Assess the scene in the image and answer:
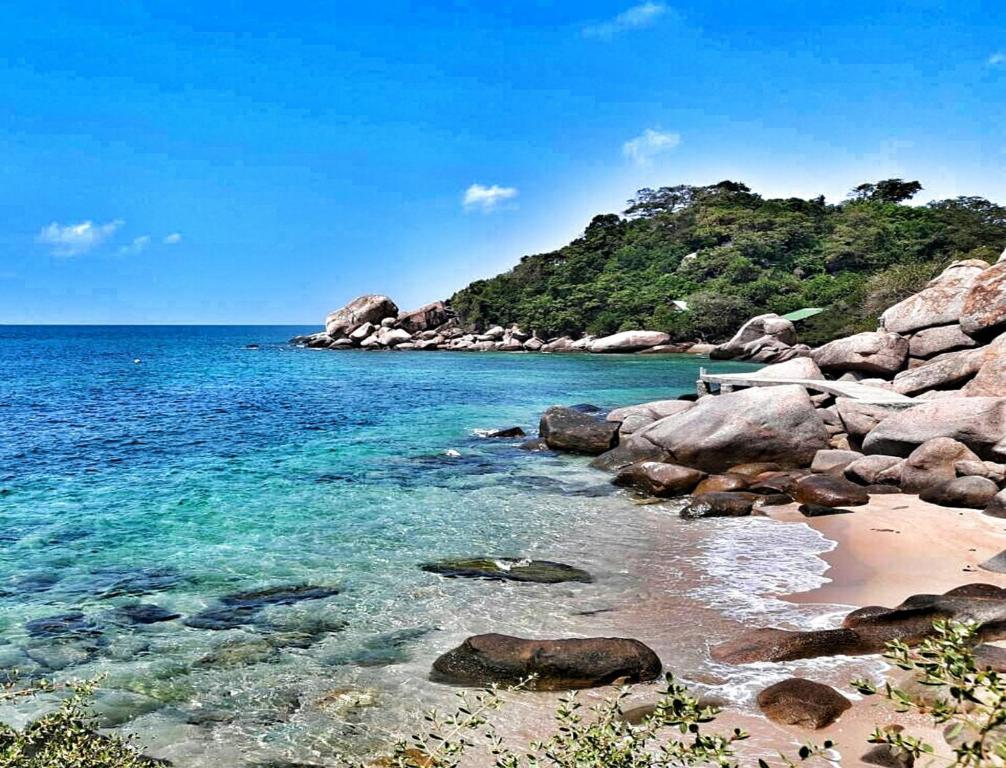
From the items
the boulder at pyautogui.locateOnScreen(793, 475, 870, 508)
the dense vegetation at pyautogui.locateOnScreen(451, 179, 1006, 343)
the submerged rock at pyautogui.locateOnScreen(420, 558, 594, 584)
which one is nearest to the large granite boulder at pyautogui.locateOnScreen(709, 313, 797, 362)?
the dense vegetation at pyautogui.locateOnScreen(451, 179, 1006, 343)

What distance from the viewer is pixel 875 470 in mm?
13008

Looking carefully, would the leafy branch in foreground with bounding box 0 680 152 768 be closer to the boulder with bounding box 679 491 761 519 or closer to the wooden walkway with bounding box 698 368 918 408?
the boulder with bounding box 679 491 761 519

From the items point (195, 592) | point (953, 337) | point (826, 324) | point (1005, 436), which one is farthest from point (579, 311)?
point (195, 592)

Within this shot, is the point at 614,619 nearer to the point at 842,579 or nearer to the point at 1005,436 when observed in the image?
the point at 842,579

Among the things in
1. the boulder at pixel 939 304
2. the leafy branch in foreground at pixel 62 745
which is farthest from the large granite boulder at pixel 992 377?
the leafy branch in foreground at pixel 62 745

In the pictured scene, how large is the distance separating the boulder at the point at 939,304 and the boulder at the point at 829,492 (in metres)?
10.1

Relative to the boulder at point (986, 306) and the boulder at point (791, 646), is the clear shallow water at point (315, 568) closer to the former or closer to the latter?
the boulder at point (791, 646)

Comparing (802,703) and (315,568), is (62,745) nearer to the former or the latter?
(802,703)

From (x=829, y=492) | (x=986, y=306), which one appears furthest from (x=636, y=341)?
(x=829, y=492)

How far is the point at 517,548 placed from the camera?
34.2ft

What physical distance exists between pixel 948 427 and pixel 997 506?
235 centimetres

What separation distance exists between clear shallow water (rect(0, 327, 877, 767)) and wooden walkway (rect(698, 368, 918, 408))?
259 inches

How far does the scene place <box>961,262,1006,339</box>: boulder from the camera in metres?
16.9

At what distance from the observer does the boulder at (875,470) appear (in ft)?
42.1
